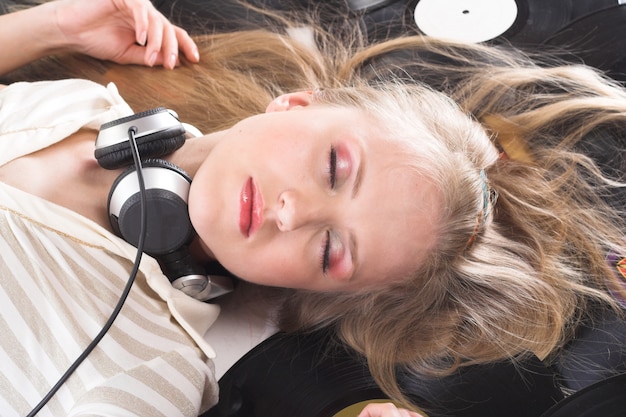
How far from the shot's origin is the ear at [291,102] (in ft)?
3.75

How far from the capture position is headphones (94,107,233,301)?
100 centimetres

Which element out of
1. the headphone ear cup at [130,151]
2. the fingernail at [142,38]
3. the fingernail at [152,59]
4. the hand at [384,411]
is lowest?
the hand at [384,411]

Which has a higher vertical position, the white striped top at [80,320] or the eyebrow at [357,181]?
the eyebrow at [357,181]

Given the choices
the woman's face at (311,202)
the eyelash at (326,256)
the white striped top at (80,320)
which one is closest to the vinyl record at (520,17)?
the woman's face at (311,202)

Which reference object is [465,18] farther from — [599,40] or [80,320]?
[80,320]

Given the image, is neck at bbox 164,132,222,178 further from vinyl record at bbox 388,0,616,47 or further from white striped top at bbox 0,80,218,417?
vinyl record at bbox 388,0,616,47

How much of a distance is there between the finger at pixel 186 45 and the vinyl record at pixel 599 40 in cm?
72

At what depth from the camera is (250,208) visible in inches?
39.2

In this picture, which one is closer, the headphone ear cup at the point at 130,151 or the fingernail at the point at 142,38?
the headphone ear cup at the point at 130,151

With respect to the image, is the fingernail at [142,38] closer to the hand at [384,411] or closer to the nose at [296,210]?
the nose at [296,210]

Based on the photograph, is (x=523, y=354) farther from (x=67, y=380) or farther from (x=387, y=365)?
(x=67, y=380)

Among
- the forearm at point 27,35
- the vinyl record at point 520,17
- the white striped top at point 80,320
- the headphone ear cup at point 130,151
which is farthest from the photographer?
the vinyl record at point 520,17

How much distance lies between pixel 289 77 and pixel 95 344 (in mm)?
715

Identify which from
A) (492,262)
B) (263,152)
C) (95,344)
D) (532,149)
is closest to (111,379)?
(95,344)
